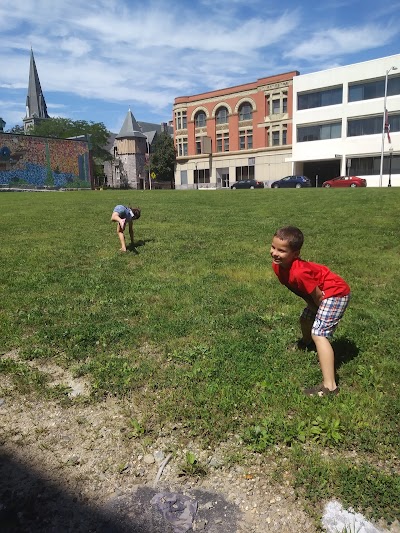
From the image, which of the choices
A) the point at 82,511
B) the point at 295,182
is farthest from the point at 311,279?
the point at 295,182

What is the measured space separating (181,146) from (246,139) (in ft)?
44.3

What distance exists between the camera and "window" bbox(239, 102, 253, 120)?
62.8m

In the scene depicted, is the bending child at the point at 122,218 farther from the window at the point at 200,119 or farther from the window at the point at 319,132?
the window at the point at 200,119

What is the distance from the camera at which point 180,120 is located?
Result: 235 ft

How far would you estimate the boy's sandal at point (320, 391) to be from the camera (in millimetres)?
3326

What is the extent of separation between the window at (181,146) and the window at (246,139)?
11.5 meters

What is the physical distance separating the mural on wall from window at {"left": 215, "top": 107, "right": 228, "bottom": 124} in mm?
21762

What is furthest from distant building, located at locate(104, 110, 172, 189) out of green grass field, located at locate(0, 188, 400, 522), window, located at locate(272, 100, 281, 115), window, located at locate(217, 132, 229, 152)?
green grass field, located at locate(0, 188, 400, 522)

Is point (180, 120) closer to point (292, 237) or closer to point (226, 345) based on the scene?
point (226, 345)

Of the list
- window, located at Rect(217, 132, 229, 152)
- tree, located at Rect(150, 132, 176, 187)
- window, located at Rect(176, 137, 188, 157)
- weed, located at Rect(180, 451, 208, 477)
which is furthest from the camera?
tree, located at Rect(150, 132, 176, 187)

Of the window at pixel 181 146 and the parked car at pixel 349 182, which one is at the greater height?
the window at pixel 181 146

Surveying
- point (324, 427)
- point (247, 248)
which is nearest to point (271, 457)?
point (324, 427)

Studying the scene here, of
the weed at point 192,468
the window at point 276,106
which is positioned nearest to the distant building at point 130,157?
the window at point 276,106

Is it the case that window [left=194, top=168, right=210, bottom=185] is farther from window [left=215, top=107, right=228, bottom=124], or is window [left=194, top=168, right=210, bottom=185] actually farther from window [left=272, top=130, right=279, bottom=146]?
window [left=272, top=130, right=279, bottom=146]
